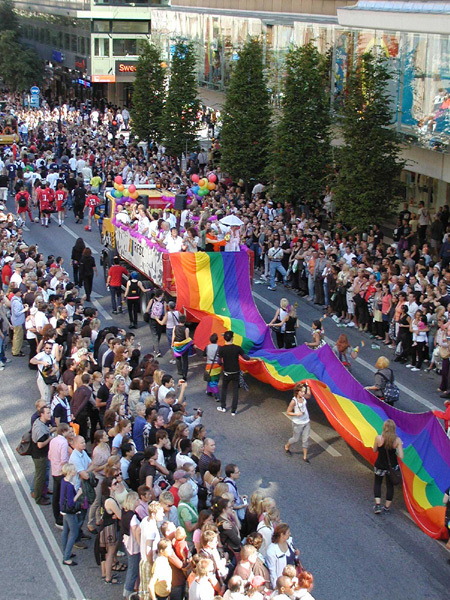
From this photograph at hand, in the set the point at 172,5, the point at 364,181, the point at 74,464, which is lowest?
the point at 74,464

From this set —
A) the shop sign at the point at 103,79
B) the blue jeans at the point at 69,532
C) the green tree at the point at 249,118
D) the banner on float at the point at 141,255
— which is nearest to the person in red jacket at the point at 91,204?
the green tree at the point at 249,118

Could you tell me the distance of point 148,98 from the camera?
144 feet

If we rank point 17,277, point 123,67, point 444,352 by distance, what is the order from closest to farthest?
point 444,352, point 17,277, point 123,67

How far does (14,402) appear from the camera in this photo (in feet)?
55.5

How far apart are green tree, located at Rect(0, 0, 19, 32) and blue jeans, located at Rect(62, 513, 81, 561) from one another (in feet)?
241

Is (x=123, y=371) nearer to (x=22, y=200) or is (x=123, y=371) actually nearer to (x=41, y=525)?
(x=41, y=525)

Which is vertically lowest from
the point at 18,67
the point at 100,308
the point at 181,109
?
the point at 100,308

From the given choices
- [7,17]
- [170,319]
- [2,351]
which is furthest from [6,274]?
[7,17]

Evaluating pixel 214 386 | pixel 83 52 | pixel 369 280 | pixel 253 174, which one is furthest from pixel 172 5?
pixel 214 386

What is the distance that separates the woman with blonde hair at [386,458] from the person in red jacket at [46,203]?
21.0 metres

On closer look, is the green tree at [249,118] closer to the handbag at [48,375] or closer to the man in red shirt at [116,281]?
the man in red shirt at [116,281]

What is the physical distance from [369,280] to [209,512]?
450 inches

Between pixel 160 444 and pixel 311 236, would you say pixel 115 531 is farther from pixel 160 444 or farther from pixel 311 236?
pixel 311 236

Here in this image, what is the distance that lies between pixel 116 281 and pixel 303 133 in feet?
35.1
